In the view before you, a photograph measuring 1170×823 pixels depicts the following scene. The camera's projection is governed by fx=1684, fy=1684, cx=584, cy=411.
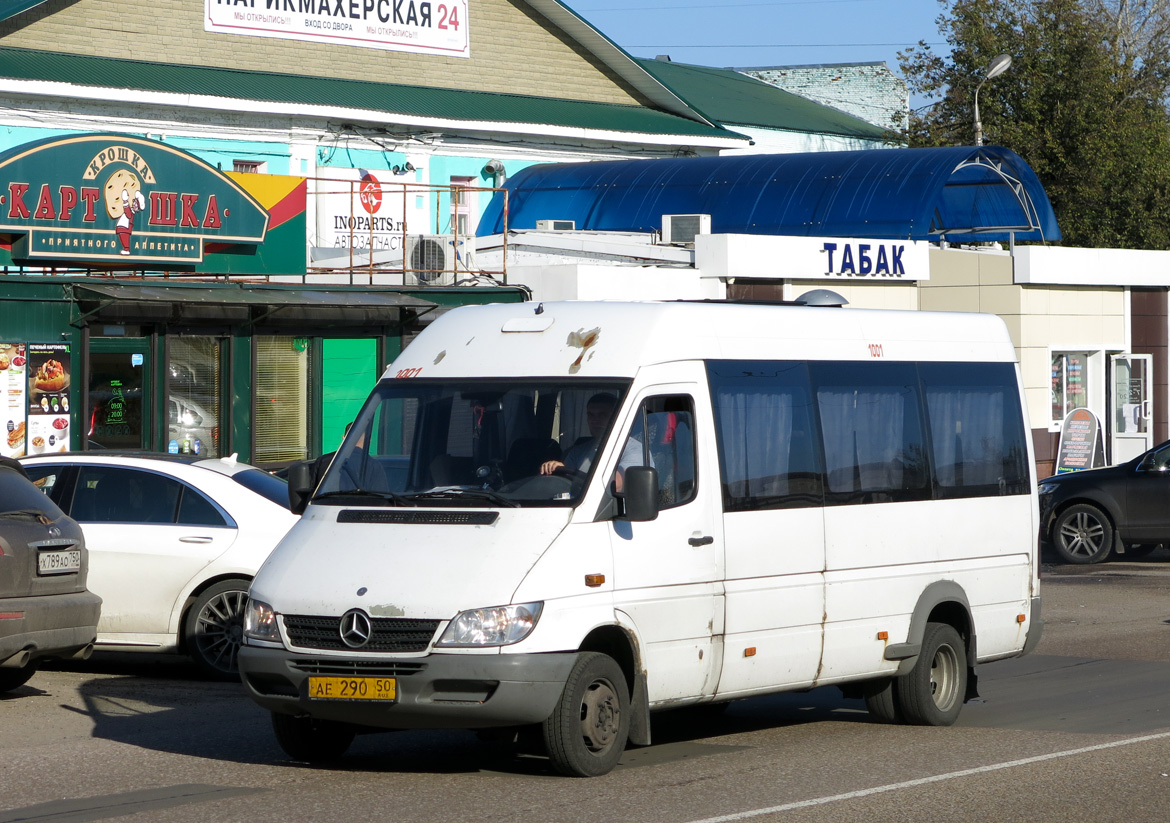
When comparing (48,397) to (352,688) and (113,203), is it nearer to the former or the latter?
(113,203)

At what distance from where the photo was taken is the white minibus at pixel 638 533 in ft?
26.2

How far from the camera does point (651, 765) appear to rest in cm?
877

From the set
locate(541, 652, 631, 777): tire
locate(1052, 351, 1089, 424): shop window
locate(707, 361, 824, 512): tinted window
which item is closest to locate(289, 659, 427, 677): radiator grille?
locate(541, 652, 631, 777): tire

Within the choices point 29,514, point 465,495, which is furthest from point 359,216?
point 465,495

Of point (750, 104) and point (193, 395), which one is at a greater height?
point (750, 104)

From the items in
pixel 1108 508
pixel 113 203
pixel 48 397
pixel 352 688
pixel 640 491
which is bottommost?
pixel 352 688

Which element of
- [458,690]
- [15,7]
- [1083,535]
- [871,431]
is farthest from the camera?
[15,7]

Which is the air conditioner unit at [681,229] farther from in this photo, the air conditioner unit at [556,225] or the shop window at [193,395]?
the shop window at [193,395]

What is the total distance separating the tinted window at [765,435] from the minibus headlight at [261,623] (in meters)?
2.44

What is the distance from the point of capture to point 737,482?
910 centimetres

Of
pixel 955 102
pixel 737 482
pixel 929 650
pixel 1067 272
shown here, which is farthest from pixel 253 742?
pixel 955 102

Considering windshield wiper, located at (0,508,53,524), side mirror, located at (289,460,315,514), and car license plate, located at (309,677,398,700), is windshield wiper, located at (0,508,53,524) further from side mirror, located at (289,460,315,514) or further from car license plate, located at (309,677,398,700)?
car license plate, located at (309,677,398,700)

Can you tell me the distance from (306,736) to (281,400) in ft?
46.8

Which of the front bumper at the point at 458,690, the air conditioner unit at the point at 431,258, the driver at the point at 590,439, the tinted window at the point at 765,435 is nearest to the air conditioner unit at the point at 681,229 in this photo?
the air conditioner unit at the point at 431,258
